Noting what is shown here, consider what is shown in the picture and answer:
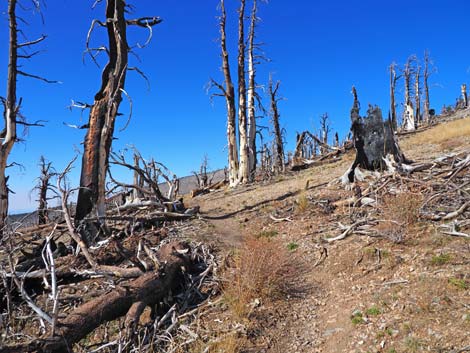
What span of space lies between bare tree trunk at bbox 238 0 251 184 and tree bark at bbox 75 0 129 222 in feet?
25.4

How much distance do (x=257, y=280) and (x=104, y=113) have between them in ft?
18.5

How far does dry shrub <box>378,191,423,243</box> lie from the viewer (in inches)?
216

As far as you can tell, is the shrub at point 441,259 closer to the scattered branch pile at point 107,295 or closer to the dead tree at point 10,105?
the scattered branch pile at point 107,295

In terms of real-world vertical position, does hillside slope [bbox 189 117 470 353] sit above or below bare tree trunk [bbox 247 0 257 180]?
below

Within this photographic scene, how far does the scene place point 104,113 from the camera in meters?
8.30

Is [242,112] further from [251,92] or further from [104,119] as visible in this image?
[104,119]

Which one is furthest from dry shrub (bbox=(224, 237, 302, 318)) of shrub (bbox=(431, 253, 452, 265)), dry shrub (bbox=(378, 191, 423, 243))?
shrub (bbox=(431, 253, 452, 265))

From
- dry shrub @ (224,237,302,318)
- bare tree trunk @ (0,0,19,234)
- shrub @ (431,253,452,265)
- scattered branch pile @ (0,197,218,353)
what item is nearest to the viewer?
scattered branch pile @ (0,197,218,353)

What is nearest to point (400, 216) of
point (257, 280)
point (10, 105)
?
point (257, 280)

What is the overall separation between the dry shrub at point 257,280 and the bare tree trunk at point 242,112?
34.2 ft

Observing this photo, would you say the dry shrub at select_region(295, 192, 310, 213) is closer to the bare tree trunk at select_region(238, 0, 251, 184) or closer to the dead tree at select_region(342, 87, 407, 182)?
the dead tree at select_region(342, 87, 407, 182)

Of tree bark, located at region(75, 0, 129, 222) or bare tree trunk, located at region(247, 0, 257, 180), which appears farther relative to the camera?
bare tree trunk, located at region(247, 0, 257, 180)

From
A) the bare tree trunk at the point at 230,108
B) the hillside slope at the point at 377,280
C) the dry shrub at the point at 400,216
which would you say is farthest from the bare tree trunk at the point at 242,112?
the dry shrub at the point at 400,216

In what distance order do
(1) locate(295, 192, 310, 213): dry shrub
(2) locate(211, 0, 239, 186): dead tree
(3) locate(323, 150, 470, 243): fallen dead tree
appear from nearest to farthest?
(3) locate(323, 150, 470, 243): fallen dead tree → (1) locate(295, 192, 310, 213): dry shrub → (2) locate(211, 0, 239, 186): dead tree
